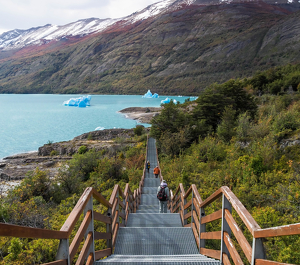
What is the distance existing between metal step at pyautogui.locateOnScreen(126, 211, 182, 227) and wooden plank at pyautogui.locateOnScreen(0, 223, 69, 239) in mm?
3887

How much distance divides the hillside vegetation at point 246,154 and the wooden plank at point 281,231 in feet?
6.71

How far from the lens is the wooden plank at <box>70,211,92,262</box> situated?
1.91m

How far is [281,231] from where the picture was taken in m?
1.42

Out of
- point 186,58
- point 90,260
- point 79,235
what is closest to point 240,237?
point 79,235

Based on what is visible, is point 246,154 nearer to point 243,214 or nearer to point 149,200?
point 149,200

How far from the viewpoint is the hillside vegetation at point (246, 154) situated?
509 centimetres

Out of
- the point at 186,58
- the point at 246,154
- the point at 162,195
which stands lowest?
the point at 162,195

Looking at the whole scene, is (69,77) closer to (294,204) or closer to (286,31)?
(286,31)

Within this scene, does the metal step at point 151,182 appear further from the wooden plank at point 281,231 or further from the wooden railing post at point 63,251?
the wooden plank at point 281,231

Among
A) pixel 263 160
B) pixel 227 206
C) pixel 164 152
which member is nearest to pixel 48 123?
pixel 164 152

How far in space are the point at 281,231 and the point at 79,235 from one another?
1647 mm

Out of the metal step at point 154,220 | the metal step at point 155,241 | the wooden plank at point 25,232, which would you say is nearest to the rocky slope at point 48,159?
the metal step at point 154,220

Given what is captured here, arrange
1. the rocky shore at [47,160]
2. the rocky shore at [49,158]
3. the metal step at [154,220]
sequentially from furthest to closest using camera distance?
the rocky shore at [49,158] → the rocky shore at [47,160] → the metal step at [154,220]

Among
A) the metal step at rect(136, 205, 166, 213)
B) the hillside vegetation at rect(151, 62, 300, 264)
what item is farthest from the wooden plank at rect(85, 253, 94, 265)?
the metal step at rect(136, 205, 166, 213)
